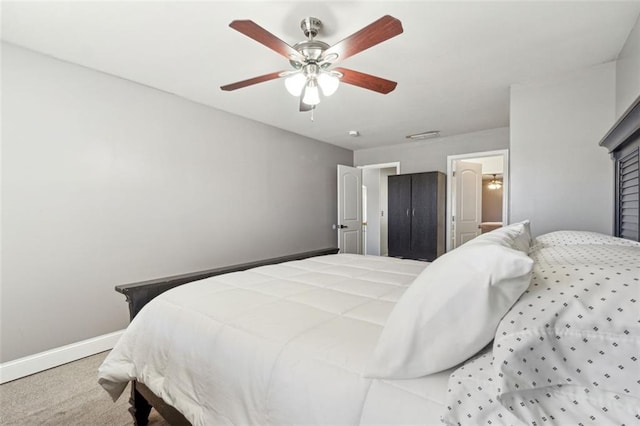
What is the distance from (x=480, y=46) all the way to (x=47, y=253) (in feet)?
11.9

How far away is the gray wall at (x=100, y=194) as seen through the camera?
2.17 meters

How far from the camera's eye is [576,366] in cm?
63

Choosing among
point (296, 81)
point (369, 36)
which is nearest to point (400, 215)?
point (296, 81)

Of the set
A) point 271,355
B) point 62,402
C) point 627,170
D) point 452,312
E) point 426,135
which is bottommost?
point 62,402

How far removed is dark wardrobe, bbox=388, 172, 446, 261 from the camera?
4684 mm

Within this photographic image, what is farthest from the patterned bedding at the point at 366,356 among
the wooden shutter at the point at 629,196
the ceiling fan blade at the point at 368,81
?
the ceiling fan blade at the point at 368,81

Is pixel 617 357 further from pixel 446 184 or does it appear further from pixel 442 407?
pixel 446 184

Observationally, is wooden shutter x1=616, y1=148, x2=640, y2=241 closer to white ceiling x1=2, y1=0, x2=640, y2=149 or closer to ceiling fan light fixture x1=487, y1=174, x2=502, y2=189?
white ceiling x1=2, y1=0, x2=640, y2=149

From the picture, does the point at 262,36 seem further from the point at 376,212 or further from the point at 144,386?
the point at 376,212

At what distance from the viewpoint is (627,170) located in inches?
72.0

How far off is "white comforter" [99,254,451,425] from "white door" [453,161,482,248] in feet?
11.1

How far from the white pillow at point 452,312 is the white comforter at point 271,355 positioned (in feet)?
0.20

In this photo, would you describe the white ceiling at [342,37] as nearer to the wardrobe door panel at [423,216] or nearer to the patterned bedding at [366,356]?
the patterned bedding at [366,356]

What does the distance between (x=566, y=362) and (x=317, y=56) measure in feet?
6.01
